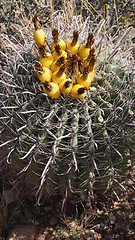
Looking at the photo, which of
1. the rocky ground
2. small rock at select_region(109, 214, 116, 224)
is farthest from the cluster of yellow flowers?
small rock at select_region(109, 214, 116, 224)

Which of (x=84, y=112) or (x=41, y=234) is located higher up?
(x=84, y=112)

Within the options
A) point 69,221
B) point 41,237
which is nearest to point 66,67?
point 69,221

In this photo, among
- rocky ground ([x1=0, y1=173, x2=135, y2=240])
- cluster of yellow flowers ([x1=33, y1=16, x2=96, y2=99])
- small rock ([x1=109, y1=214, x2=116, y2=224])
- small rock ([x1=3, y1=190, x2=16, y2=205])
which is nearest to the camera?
cluster of yellow flowers ([x1=33, y1=16, x2=96, y2=99])

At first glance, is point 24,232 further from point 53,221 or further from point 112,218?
point 112,218

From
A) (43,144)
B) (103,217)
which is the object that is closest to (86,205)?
(103,217)

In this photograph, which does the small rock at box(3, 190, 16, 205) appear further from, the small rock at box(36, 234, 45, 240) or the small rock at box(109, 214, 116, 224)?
the small rock at box(109, 214, 116, 224)

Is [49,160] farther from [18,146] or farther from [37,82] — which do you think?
[37,82]
